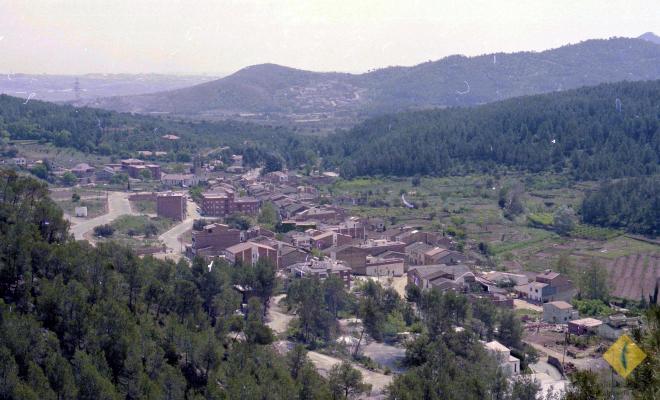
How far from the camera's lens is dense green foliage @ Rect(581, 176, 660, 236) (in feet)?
68.0

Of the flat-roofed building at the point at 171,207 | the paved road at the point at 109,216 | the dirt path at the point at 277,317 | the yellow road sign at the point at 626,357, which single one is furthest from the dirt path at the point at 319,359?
the flat-roofed building at the point at 171,207

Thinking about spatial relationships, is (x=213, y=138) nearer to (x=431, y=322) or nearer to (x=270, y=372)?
(x=431, y=322)

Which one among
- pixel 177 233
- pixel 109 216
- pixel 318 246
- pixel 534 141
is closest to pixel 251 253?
pixel 318 246

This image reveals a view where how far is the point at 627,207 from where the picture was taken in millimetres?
21344

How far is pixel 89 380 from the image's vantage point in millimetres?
7770

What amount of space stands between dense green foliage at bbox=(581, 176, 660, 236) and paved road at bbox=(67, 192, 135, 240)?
1163cm

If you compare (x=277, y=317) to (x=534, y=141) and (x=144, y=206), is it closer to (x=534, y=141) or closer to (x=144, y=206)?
(x=144, y=206)

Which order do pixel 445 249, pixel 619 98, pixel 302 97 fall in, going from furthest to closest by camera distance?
pixel 302 97, pixel 619 98, pixel 445 249

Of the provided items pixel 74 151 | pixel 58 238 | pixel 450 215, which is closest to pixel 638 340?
pixel 58 238

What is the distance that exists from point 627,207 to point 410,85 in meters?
44.7

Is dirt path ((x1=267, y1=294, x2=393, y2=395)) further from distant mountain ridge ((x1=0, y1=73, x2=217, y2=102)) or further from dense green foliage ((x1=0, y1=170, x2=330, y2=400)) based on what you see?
distant mountain ridge ((x1=0, y1=73, x2=217, y2=102))

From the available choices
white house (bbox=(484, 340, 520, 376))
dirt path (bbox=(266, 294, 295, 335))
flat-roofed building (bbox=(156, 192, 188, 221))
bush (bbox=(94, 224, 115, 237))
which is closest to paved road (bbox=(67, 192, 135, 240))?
bush (bbox=(94, 224, 115, 237))

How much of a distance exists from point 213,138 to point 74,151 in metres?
8.37

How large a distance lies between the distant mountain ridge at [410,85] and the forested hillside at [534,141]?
65.4 ft
